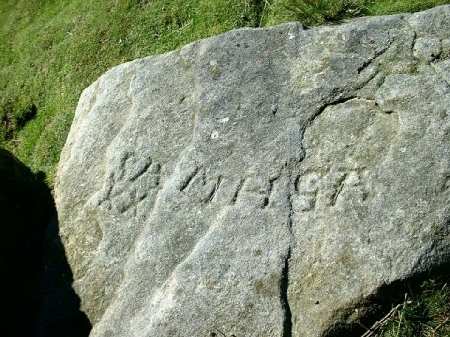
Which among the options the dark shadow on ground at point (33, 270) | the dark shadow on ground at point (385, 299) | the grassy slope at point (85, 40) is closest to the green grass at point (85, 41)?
the grassy slope at point (85, 40)

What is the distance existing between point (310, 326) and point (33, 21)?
710 centimetres

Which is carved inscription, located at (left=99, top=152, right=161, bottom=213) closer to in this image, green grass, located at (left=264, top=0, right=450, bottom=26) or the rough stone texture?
the rough stone texture

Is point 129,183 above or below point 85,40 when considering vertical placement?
above

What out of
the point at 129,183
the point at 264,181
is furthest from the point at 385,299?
the point at 129,183

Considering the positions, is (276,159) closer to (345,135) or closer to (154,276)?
(345,135)

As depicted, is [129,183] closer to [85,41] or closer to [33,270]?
[33,270]

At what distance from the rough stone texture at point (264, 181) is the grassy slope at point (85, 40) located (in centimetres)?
163

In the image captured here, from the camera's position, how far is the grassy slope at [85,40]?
651cm

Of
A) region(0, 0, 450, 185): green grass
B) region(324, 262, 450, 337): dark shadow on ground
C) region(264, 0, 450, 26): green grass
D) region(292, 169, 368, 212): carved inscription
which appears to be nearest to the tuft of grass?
region(0, 0, 450, 185): green grass

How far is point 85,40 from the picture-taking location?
789 centimetres

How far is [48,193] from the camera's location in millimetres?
5852

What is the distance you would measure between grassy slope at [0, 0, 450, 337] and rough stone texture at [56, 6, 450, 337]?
64.2 inches

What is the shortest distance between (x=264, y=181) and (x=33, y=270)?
2355mm

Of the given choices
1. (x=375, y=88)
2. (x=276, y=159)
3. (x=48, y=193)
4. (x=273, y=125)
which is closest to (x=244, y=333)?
(x=276, y=159)
